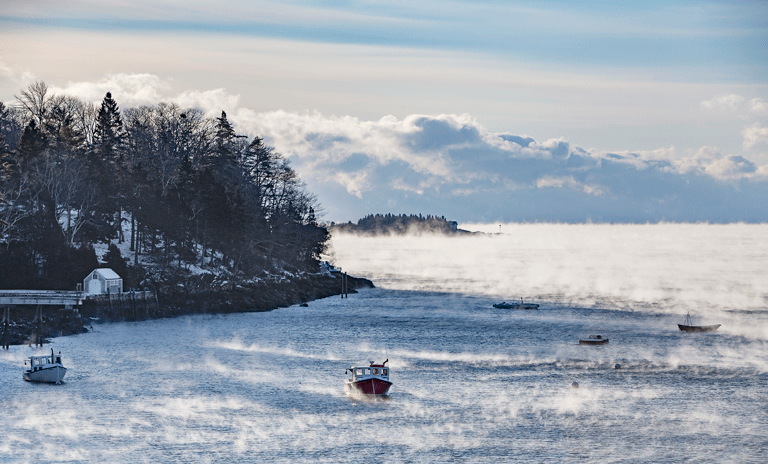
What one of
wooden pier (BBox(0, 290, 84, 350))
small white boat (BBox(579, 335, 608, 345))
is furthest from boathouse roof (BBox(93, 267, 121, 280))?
small white boat (BBox(579, 335, 608, 345))

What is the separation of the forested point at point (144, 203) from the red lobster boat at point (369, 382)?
57.4m

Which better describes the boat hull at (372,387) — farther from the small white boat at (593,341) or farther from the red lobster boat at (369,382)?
the small white boat at (593,341)

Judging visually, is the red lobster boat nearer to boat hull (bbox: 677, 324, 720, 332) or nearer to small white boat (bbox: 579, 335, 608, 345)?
small white boat (bbox: 579, 335, 608, 345)

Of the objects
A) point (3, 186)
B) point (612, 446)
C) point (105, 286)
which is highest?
point (3, 186)

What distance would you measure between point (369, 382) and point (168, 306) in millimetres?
60286

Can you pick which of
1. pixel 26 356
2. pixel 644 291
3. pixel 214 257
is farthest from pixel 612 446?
pixel 644 291

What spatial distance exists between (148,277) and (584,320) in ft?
220

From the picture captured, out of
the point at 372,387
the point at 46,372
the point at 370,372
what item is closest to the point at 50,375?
the point at 46,372

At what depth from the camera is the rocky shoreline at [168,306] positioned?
91625 mm

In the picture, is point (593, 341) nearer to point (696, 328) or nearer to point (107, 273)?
point (696, 328)

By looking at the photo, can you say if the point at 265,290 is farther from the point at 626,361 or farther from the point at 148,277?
the point at 626,361

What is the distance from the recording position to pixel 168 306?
114 meters

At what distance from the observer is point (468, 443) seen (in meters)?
49.6

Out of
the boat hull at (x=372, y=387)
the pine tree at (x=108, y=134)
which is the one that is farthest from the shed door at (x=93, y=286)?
the boat hull at (x=372, y=387)
